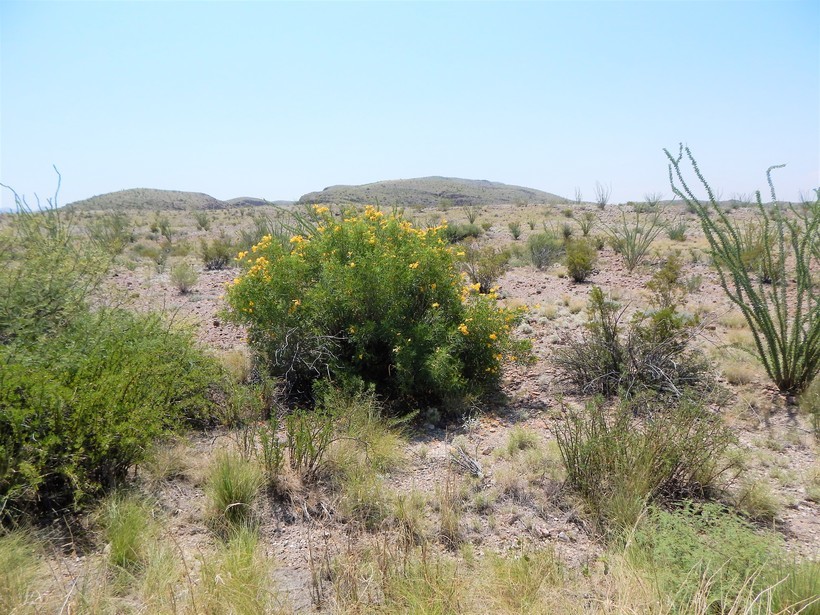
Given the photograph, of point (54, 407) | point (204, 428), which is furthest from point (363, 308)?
point (54, 407)

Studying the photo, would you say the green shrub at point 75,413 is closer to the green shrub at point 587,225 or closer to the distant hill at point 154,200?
the green shrub at point 587,225

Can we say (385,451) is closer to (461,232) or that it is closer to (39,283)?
(39,283)

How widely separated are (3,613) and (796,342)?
7.11 meters

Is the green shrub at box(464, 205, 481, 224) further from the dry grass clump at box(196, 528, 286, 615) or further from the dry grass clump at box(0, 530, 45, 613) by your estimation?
the dry grass clump at box(0, 530, 45, 613)

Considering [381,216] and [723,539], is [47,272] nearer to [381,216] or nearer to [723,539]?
[381,216]

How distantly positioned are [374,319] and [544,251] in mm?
9779

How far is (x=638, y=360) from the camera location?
6199 millimetres

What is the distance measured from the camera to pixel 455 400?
233 inches

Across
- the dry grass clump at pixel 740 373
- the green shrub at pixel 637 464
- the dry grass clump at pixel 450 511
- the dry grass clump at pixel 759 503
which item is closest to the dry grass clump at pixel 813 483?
the dry grass clump at pixel 759 503

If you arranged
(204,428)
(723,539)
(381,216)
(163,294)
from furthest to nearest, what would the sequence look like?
(163,294)
(381,216)
(204,428)
(723,539)

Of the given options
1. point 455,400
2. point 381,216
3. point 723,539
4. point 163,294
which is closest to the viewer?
point 723,539

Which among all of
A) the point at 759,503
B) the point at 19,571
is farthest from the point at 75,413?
the point at 759,503

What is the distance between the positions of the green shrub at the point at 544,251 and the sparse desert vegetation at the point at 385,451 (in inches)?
252

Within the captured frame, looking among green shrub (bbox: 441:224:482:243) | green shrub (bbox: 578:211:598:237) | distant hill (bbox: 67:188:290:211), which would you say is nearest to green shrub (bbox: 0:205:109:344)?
green shrub (bbox: 441:224:482:243)
